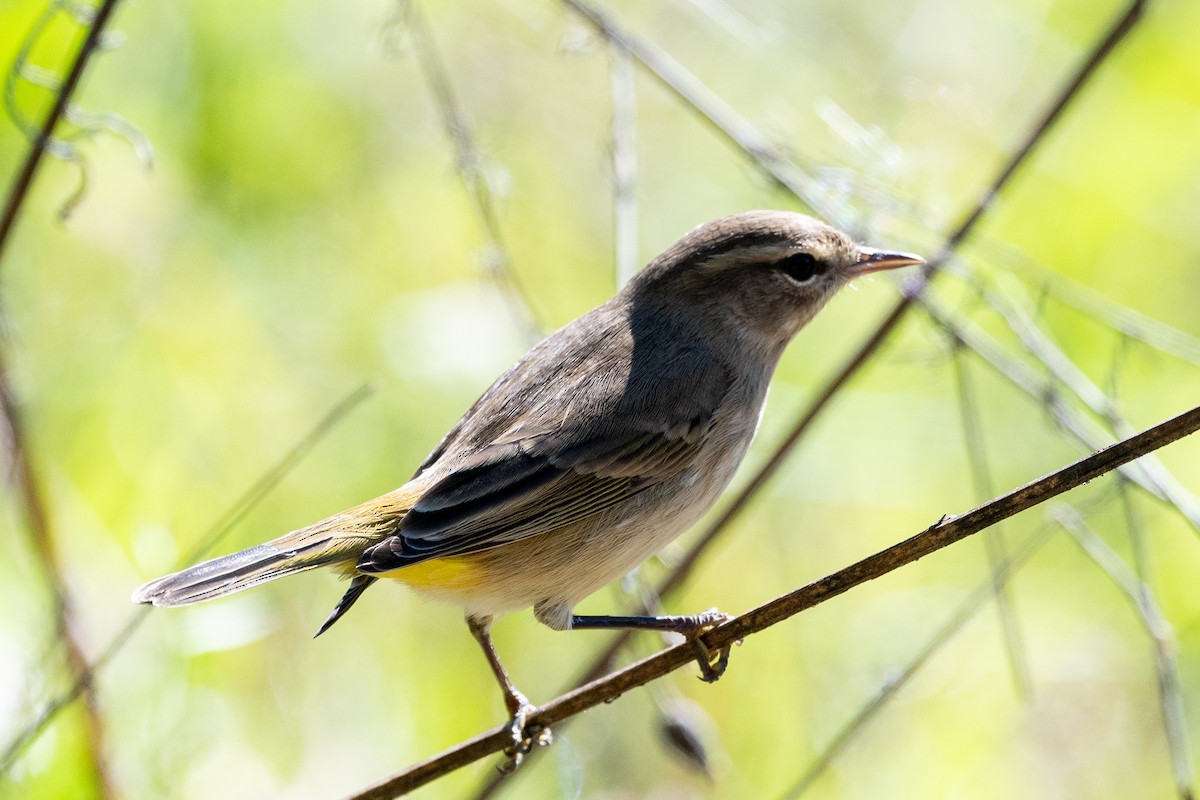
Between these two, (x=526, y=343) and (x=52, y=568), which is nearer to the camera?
(x=52, y=568)

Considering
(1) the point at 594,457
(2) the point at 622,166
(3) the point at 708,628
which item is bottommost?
(3) the point at 708,628

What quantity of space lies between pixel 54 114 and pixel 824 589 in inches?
77.9

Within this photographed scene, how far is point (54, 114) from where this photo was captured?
9.29 ft

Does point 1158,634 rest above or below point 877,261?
below

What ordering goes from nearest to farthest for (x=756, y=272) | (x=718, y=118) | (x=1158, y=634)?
1. (x=1158, y=634)
2. (x=718, y=118)
3. (x=756, y=272)

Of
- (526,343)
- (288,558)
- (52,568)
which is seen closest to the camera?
(288,558)

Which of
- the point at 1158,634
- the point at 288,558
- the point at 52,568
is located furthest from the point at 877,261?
the point at 52,568

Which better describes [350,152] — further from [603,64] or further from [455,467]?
[455,467]

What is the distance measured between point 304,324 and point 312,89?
124 centimetres

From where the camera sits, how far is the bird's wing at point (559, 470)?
3312mm

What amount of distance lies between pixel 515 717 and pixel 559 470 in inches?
26.3

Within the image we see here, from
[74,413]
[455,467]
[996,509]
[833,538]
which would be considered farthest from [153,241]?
[996,509]

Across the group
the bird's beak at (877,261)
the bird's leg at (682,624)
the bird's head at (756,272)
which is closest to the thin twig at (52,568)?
the bird's leg at (682,624)

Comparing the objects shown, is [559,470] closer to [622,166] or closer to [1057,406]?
[622,166]
